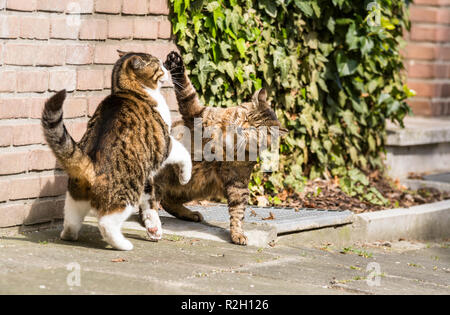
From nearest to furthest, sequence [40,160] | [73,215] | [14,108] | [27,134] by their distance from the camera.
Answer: [73,215]
[14,108]
[27,134]
[40,160]

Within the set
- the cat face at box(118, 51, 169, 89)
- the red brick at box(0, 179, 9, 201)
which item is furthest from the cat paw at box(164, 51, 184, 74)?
the red brick at box(0, 179, 9, 201)

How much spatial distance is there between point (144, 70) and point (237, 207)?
1.09m

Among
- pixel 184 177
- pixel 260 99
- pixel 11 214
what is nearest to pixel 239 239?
pixel 184 177

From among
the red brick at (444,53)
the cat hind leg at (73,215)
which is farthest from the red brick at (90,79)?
the red brick at (444,53)

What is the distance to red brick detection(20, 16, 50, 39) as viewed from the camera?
15.4ft

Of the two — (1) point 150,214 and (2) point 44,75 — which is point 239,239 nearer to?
(1) point 150,214

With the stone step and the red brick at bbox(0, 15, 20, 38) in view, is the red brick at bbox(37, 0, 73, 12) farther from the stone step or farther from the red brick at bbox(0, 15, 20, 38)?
the stone step

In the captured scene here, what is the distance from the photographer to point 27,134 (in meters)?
4.83

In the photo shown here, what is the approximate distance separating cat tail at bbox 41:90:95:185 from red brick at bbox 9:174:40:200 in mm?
672

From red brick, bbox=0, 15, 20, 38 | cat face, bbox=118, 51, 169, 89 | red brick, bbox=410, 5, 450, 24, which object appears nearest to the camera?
red brick, bbox=0, 15, 20, 38

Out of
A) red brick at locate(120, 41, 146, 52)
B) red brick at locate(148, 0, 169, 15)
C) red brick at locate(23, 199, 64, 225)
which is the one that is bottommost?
red brick at locate(23, 199, 64, 225)

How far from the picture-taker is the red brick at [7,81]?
4.63 meters

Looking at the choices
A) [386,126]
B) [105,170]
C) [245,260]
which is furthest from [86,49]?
[386,126]
